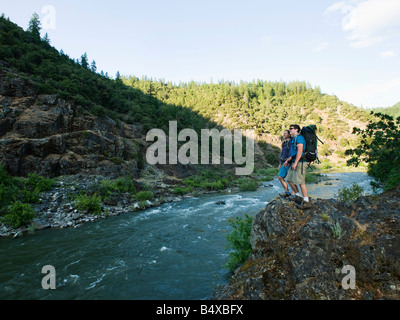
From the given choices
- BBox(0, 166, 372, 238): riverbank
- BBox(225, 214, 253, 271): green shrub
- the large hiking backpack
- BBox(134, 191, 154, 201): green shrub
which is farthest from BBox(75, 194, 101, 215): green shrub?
the large hiking backpack

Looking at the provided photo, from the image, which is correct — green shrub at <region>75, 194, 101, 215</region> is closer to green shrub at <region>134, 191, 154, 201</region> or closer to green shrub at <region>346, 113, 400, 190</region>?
green shrub at <region>134, 191, 154, 201</region>

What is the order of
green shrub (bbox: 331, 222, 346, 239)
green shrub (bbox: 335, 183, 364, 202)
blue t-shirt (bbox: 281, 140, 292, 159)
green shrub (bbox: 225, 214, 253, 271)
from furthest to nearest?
green shrub (bbox: 335, 183, 364, 202) → green shrub (bbox: 225, 214, 253, 271) → blue t-shirt (bbox: 281, 140, 292, 159) → green shrub (bbox: 331, 222, 346, 239)

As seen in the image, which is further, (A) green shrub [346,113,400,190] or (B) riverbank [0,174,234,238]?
(B) riverbank [0,174,234,238]

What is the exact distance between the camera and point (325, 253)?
4898 millimetres

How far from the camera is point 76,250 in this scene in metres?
12.1

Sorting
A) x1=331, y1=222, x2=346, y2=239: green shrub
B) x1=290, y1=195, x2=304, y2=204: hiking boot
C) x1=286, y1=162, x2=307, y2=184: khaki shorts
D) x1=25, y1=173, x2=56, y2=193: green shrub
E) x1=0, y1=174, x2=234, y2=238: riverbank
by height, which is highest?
x1=286, y1=162, x2=307, y2=184: khaki shorts

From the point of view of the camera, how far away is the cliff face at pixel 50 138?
22.3 metres

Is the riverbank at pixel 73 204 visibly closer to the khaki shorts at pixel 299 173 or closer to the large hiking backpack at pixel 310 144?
the khaki shorts at pixel 299 173

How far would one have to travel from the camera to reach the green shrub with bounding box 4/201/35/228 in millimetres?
15390

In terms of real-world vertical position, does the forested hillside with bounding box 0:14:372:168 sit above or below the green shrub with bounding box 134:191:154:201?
above

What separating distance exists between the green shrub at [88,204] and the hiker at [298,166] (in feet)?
59.5

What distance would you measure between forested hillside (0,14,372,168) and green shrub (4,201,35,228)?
62.0ft

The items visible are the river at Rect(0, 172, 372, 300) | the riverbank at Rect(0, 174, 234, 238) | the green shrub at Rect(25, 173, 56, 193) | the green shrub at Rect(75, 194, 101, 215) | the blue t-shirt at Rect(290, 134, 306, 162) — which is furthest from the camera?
the green shrub at Rect(25, 173, 56, 193)
